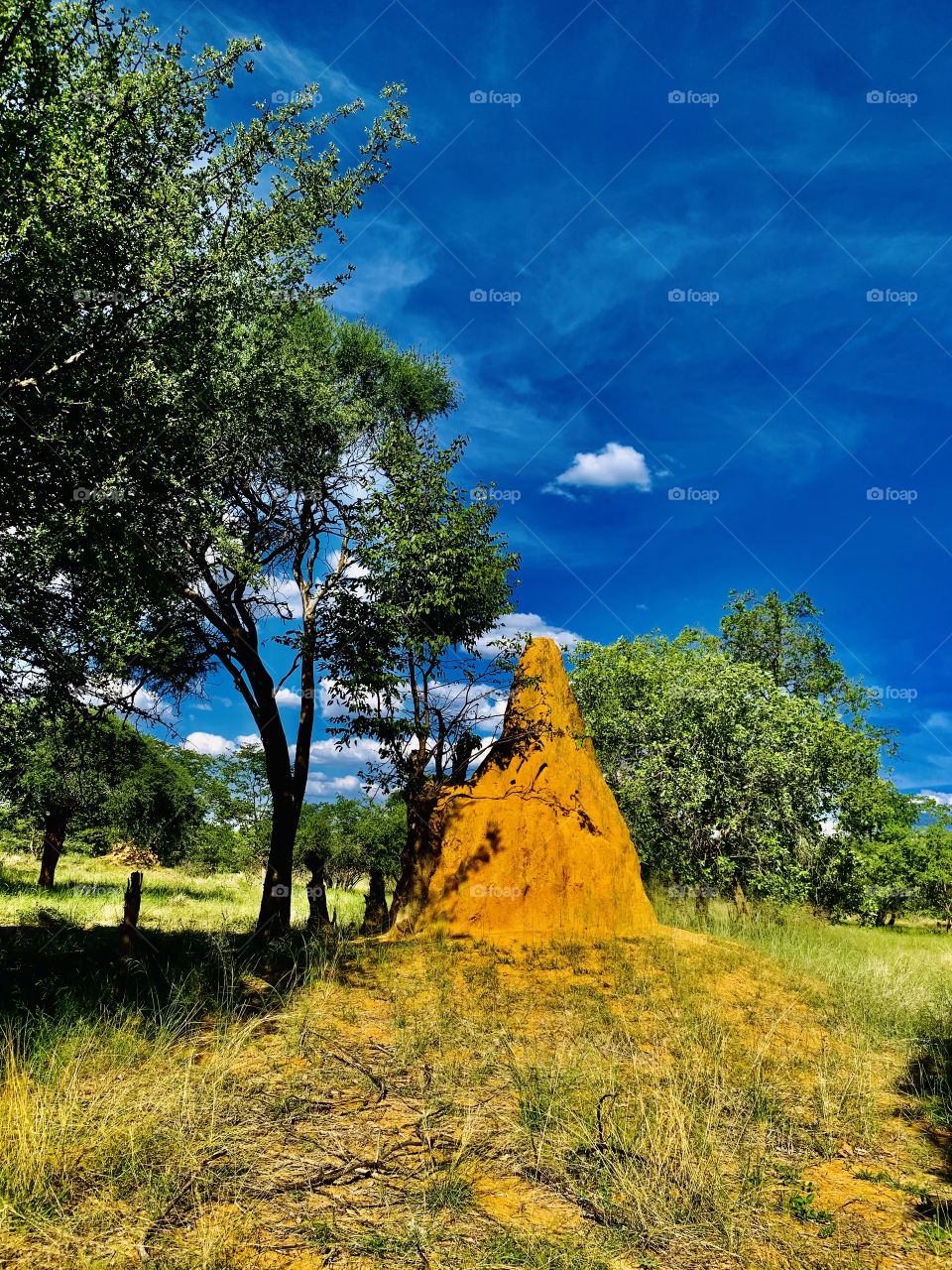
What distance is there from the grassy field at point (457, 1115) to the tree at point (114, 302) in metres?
5.03

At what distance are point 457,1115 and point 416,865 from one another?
7733 mm

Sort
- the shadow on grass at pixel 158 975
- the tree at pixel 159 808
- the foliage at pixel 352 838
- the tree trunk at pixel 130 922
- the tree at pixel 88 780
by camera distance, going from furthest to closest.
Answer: the foliage at pixel 352 838 → the tree at pixel 159 808 → the tree at pixel 88 780 → the tree trunk at pixel 130 922 → the shadow on grass at pixel 158 975

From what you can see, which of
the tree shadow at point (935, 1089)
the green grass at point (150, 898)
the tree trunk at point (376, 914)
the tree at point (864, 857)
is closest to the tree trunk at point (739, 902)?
the tree at point (864, 857)

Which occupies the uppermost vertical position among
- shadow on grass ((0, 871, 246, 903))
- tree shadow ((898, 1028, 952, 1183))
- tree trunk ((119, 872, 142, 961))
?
tree trunk ((119, 872, 142, 961))

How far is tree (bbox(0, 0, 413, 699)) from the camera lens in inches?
301

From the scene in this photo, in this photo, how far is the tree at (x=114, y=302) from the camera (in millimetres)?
7637

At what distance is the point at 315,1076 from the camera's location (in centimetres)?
715

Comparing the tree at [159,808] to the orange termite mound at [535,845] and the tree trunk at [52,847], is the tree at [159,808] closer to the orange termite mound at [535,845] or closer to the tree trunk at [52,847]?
the tree trunk at [52,847]

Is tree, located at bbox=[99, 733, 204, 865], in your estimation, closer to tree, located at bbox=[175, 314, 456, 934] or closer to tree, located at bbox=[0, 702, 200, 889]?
tree, located at bbox=[0, 702, 200, 889]

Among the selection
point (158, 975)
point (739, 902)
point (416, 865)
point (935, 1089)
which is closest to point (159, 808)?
point (416, 865)

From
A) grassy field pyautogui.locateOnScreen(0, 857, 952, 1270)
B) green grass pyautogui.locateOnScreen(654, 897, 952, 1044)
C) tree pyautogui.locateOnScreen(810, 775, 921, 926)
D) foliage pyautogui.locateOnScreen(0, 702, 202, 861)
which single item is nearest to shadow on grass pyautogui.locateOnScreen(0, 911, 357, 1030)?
grassy field pyautogui.locateOnScreen(0, 857, 952, 1270)

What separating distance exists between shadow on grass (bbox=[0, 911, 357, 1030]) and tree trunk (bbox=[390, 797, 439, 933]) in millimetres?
1491

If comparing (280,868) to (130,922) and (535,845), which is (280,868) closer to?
(535,845)

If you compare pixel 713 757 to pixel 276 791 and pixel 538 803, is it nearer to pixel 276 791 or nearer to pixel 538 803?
pixel 538 803
